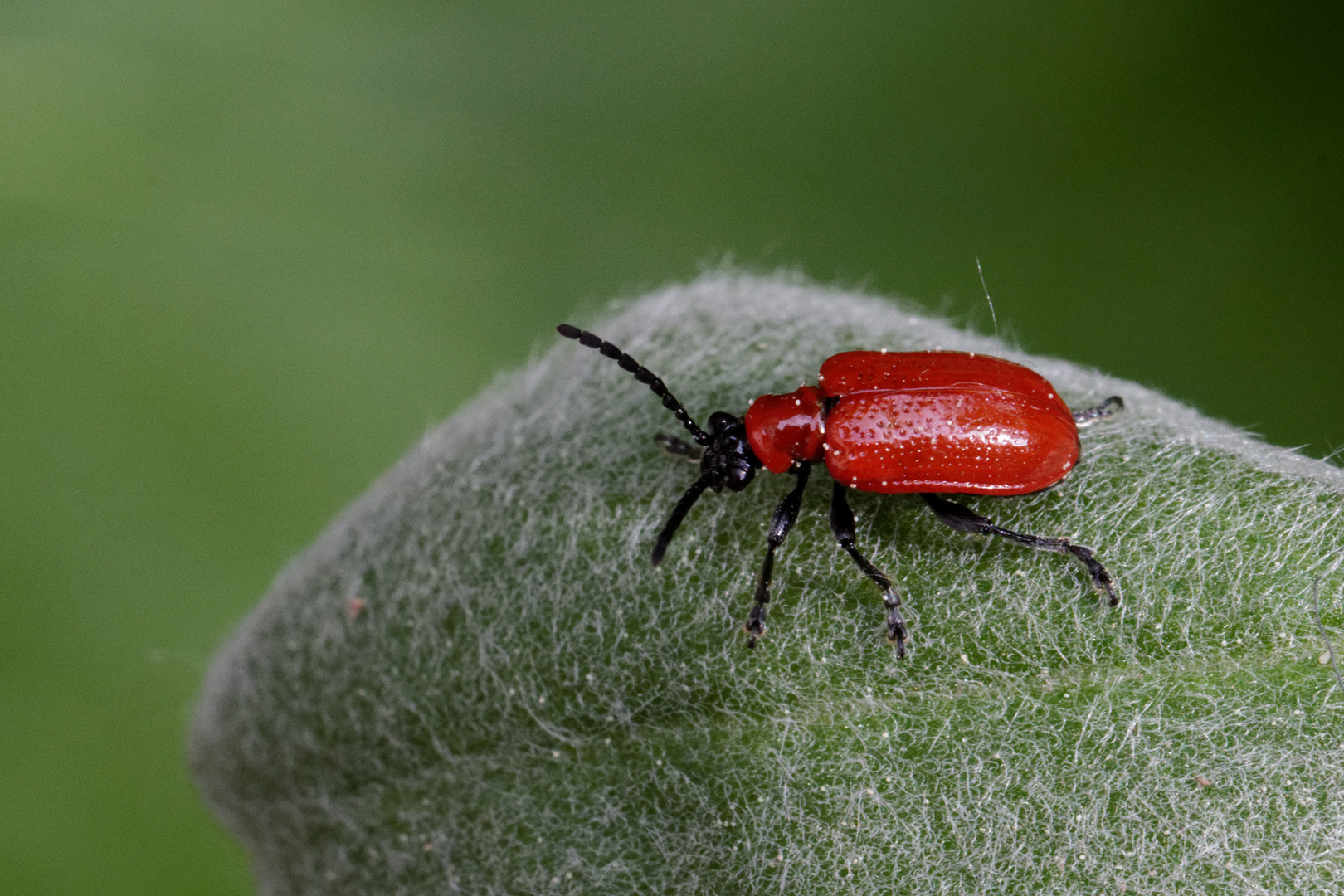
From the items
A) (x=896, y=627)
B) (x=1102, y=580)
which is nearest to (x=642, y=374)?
(x=896, y=627)

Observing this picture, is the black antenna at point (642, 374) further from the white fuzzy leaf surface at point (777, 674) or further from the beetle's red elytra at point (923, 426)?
the beetle's red elytra at point (923, 426)

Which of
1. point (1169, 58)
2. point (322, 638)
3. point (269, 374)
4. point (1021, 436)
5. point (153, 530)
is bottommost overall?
point (1021, 436)

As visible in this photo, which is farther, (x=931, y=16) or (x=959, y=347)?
(x=931, y=16)

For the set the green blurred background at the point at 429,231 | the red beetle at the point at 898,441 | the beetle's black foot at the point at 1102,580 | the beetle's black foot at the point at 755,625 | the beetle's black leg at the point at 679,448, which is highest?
the green blurred background at the point at 429,231

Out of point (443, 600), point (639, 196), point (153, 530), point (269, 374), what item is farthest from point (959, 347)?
point (153, 530)

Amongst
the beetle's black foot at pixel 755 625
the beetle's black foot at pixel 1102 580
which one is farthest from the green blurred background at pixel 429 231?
the beetle's black foot at pixel 755 625

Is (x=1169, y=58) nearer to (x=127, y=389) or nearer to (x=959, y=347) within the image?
(x=959, y=347)

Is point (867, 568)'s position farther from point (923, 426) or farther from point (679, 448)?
point (679, 448)
